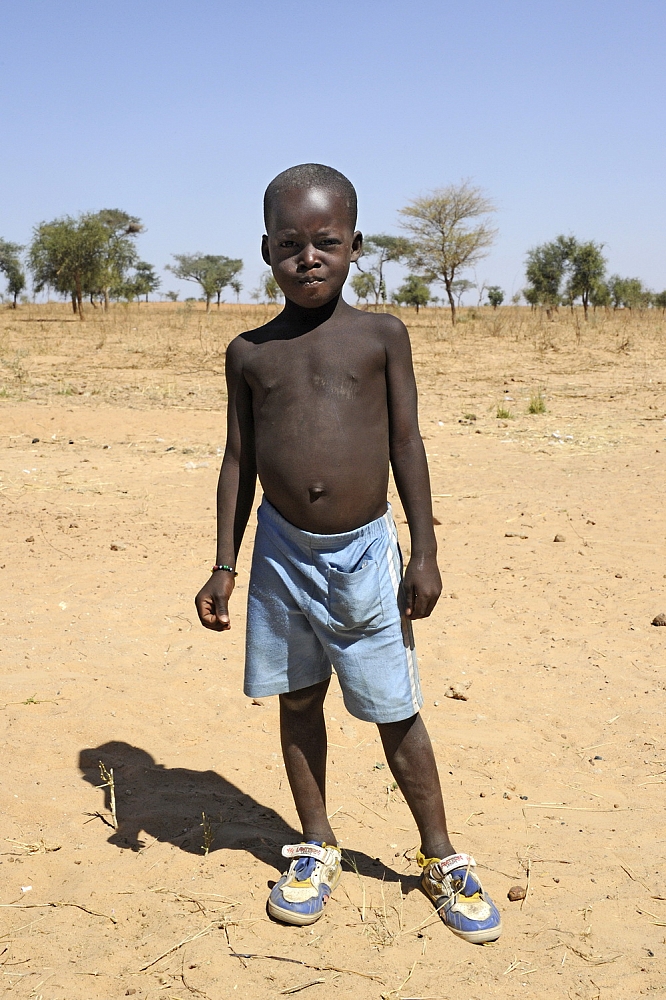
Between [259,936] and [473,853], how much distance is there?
66cm

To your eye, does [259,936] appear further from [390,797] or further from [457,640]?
[457,640]

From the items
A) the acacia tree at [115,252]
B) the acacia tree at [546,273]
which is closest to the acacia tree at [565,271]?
the acacia tree at [546,273]

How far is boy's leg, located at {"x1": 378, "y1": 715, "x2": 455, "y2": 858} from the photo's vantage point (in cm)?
216

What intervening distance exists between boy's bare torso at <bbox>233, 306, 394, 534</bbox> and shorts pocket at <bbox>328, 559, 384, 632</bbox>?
0.11 meters

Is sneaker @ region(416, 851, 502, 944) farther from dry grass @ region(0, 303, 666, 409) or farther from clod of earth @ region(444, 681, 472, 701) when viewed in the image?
dry grass @ region(0, 303, 666, 409)

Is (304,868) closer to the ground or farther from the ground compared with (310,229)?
closer to the ground

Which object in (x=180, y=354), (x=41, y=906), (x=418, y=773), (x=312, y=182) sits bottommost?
(x=41, y=906)

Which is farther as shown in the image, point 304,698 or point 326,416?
point 304,698

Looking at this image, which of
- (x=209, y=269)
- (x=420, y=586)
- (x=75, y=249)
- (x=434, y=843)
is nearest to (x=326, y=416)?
(x=420, y=586)

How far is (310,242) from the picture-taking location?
1.99 m

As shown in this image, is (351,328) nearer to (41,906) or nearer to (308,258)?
(308,258)

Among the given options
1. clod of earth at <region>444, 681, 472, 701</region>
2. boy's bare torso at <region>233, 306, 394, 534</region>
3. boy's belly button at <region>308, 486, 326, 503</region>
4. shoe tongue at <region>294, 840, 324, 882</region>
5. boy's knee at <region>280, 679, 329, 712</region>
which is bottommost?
clod of earth at <region>444, 681, 472, 701</region>

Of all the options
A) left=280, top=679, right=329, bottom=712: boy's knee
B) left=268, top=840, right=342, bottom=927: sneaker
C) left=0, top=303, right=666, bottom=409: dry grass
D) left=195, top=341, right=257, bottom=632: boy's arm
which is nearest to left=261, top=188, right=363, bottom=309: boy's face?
left=195, top=341, right=257, bottom=632: boy's arm

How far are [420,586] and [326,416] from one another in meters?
0.44
